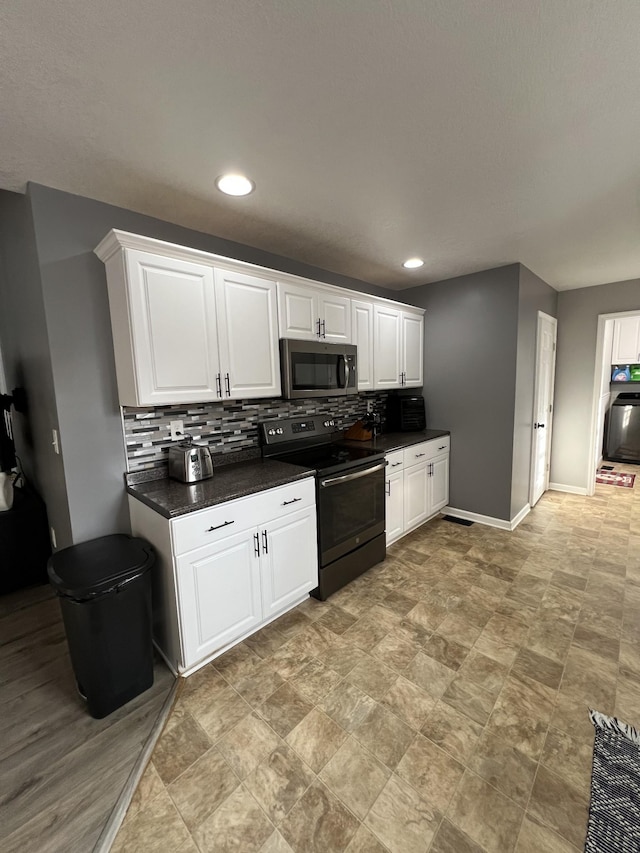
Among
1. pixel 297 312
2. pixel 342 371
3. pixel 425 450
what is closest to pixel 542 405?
Answer: pixel 425 450

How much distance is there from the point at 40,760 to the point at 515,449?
3772 millimetres

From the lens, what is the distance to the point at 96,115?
52.3 inches

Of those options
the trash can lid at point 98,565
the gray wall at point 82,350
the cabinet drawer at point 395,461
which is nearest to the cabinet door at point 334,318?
the cabinet drawer at point 395,461

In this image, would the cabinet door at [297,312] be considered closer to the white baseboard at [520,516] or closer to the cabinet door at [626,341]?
the white baseboard at [520,516]

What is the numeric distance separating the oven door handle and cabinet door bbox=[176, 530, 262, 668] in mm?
→ 612

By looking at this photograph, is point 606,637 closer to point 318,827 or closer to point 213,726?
point 318,827

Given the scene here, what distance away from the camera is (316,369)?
2729mm

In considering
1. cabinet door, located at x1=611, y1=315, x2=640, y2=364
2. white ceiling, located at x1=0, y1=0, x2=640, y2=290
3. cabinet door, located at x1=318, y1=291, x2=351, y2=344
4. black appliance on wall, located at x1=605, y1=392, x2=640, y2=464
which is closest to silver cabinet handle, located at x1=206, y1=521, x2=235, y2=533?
cabinet door, located at x1=318, y1=291, x2=351, y2=344

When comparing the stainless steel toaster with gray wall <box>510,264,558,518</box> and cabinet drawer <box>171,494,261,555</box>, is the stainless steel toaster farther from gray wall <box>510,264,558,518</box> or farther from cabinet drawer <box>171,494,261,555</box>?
gray wall <box>510,264,558,518</box>

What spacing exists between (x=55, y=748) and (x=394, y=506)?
8.20ft

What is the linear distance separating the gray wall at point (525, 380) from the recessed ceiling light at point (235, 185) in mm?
2572

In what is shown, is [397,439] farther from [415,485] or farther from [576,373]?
[576,373]

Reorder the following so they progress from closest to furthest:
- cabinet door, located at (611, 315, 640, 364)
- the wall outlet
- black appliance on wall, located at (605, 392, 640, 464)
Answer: the wall outlet
cabinet door, located at (611, 315, 640, 364)
black appliance on wall, located at (605, 392, 640, 464)

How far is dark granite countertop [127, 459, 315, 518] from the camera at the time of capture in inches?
69.6
